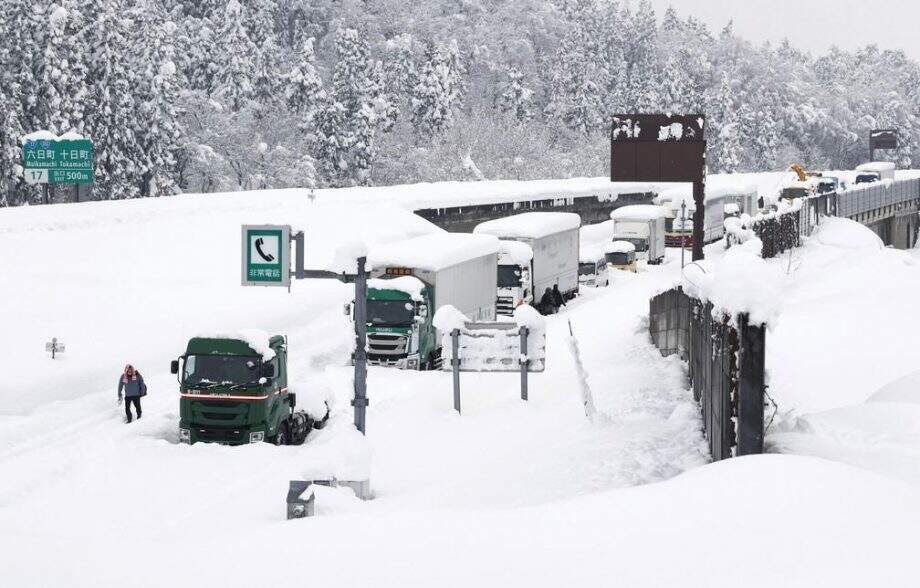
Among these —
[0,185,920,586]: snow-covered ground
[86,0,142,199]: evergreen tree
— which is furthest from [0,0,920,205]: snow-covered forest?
[0,185,920,586]: snow-covered ground

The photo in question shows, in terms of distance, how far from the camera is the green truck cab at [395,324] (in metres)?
32.1

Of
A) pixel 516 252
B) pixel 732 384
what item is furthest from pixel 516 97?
pixel 732 384

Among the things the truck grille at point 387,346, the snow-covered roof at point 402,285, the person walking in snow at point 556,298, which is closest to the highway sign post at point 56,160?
the person walking in snow at point 556,298

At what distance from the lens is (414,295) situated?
106 ft

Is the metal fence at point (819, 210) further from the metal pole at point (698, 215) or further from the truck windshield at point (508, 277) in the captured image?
the truck windshield at point (508, 277)

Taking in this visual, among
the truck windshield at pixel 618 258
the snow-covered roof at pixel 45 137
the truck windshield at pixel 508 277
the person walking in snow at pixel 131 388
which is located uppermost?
the snow-covered roof at pixel 45 137

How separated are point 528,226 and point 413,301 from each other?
51.3 ft

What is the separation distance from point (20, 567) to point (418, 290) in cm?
2232

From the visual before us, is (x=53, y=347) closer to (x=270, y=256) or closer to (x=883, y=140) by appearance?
(x=270, y=256)

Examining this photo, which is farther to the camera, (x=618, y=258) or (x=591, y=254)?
(x=618, y=258)

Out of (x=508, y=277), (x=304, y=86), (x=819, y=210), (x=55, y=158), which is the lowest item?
(x=508, y=277)

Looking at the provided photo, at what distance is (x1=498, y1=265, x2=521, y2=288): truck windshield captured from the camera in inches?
1727

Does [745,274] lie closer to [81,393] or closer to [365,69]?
[81,393]

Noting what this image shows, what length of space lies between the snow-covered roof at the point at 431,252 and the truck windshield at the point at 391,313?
1599mm
